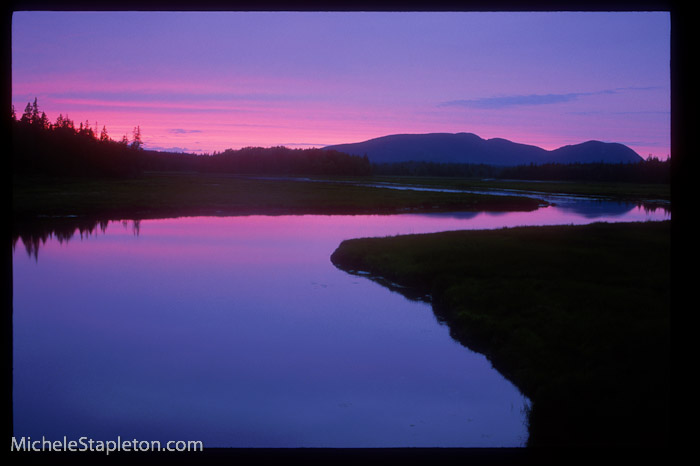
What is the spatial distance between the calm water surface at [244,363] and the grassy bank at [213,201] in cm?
1993

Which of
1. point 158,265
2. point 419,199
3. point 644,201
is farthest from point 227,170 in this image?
point 158,265

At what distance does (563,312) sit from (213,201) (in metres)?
41.3

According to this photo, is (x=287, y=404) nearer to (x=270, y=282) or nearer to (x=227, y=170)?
(x=270, y=282)

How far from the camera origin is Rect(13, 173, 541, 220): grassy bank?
4159cm

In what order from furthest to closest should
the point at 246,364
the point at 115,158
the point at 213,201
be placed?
the point at 115,158 → the point at 213,201 → the point at 246,364

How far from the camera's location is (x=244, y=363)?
11.3 metres

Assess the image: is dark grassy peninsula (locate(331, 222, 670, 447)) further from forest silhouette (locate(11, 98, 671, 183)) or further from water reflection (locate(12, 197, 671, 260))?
forest silhouette (locate(11, 98, 671, 183))

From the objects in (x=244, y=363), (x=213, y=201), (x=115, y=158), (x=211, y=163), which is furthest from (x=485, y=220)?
(x=211, y=163)

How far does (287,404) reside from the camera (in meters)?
9.18

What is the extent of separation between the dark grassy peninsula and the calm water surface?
0.60 meters

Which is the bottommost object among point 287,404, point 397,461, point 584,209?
point 287,404

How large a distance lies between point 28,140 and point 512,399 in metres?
73.5

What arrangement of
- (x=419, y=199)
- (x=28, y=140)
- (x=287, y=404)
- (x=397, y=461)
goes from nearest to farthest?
1. (x=397, y=461)
2. (x=287, y=404)
3. (x=419, y=199)
4. (x=28, y=140)

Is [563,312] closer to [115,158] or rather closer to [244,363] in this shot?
[244,363]
